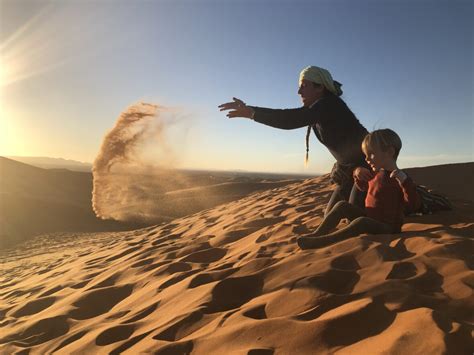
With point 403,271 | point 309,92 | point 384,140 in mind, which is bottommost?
point 403,271

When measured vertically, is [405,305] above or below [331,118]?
below

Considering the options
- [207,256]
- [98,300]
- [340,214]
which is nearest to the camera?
[98,300]

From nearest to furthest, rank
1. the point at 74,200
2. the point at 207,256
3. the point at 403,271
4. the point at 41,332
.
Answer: the point at 403,271
the point at 41,332
the point at 207,256
the point at 74,200

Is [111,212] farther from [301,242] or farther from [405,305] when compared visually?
[405,305]

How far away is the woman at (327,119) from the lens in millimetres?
3314

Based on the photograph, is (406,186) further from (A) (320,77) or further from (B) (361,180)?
(A) (320,77)

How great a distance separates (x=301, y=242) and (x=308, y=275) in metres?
0.66

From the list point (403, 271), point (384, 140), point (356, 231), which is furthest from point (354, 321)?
point (384, 140)

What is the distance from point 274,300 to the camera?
223cm

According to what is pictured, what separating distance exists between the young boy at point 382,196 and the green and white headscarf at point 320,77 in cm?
71

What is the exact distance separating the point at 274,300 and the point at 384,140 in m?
1.57

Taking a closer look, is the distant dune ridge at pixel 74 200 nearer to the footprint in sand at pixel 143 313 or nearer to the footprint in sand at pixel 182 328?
the footprint in sand at pixel 143 313

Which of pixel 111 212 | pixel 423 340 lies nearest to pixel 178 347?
pixel 423 340

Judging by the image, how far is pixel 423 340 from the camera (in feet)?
4.99
